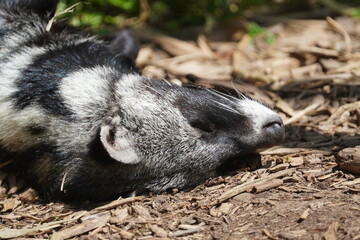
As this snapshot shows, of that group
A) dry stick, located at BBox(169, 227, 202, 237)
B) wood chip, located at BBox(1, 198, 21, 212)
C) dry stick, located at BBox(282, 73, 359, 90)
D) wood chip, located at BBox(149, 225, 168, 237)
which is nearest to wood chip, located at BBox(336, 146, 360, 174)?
dry stick, located at BBox(169, 227, 202, 237)

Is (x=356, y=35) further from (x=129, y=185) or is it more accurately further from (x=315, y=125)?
(x=129, y=185)

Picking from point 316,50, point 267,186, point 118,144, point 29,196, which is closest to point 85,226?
point 118,144

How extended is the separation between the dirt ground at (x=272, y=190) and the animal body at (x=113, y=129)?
19cm

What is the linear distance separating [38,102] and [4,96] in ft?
1.16

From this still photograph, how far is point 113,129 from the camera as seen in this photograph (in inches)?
185

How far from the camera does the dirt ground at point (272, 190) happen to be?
3.98 m

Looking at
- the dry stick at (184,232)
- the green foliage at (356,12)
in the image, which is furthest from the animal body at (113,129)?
the green foliage at (356,12)

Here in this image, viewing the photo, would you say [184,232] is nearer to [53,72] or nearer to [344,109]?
[53,72]

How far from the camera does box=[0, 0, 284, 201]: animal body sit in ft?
15.3

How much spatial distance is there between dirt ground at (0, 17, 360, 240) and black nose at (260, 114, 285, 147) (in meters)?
0.24

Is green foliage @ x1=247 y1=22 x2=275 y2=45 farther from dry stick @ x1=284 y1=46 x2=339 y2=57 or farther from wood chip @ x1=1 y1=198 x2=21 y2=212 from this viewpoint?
wood chip @ x1=1 y1=198 x2=21 y2=212

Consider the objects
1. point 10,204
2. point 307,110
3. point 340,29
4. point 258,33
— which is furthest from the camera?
point 258,33

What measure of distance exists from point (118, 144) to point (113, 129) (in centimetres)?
15

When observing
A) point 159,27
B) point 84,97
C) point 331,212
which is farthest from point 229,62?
point 331,212
